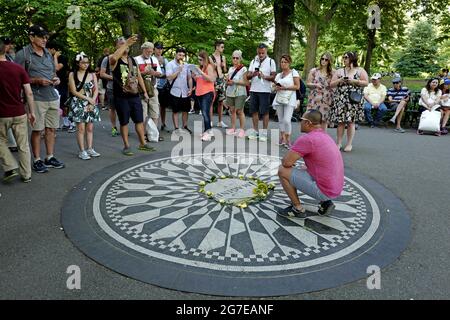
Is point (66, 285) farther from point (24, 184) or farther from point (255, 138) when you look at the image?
point (255, 138)

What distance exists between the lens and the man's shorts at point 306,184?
396cm

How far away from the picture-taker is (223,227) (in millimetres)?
3797

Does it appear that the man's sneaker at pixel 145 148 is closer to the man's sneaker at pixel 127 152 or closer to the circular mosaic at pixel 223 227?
the man's sneaker at pixel 127 152

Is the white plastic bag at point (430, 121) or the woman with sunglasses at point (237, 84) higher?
the woman with sunglasses at point (237, 84)

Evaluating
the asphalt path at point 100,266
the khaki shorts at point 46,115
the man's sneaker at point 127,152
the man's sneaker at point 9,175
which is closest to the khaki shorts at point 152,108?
the asphalt path at point 100,266

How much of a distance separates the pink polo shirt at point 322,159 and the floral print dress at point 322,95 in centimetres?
349

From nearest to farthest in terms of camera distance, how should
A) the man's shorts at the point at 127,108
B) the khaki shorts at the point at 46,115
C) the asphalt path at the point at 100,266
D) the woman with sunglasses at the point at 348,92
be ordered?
the asphalt path at the point at 100,266, the khaki shorts at the point at 46,115, the man's shorts at the point at 127,108, the woman with sunglasses at the point at 348,92

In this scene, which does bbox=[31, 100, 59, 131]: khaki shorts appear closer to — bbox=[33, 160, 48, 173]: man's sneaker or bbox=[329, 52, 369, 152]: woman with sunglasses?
bbox=[33, 160, 48, 173]: man's sneaker

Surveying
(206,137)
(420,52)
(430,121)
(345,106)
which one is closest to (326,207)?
(345,106)

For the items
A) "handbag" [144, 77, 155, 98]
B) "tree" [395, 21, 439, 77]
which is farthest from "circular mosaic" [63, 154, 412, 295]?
"tree" [395, 21, 439, 77]

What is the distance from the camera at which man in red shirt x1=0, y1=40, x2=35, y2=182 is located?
469 cm

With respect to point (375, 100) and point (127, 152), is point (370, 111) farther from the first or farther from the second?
point (127, 152)

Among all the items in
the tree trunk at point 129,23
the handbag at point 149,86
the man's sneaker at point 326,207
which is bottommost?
the man's sneaker at point 326,207
